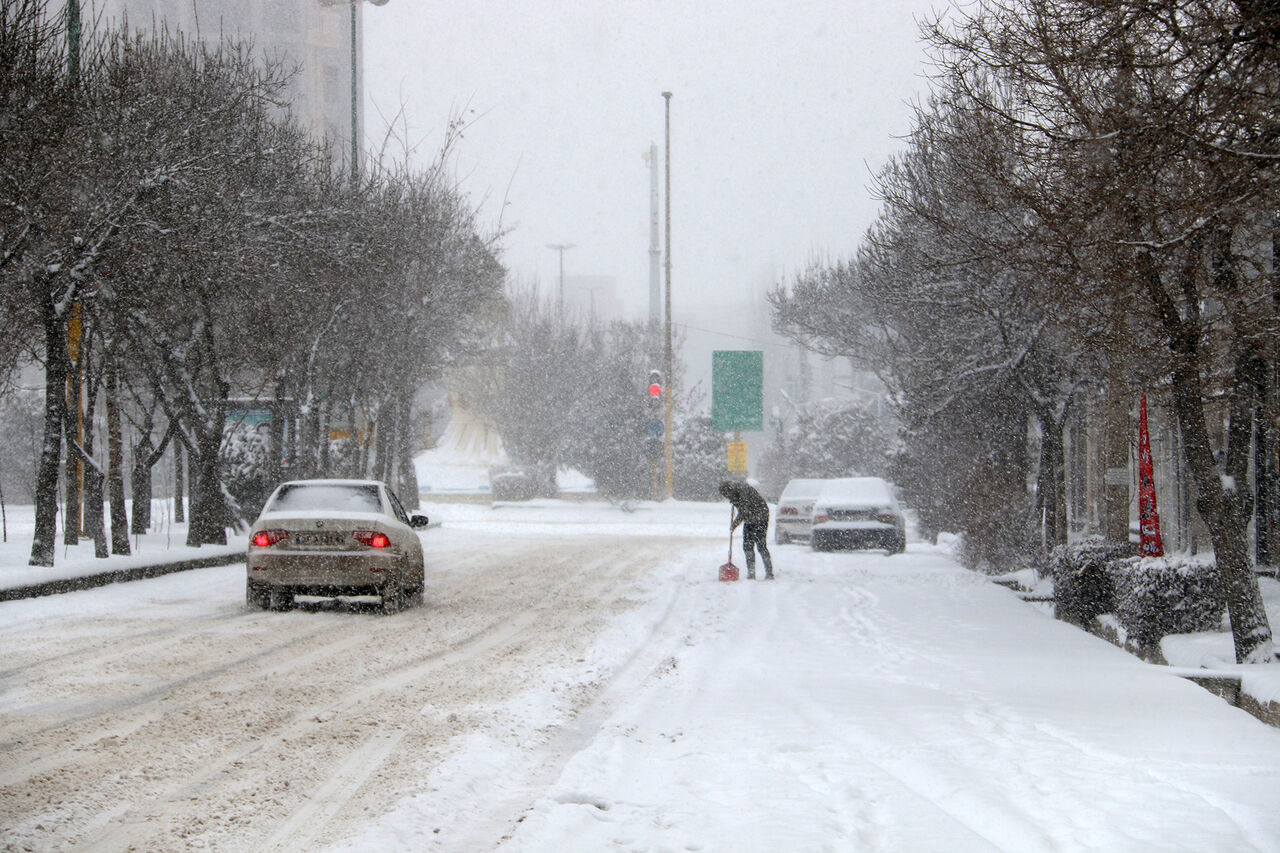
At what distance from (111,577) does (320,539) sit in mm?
4674

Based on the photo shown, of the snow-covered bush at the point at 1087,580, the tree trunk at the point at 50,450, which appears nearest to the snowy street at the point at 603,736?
the snow-covered bush at the point at 1087,580

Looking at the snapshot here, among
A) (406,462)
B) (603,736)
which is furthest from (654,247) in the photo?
(603,736)

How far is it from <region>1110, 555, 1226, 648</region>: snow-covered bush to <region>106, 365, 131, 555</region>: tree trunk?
44.7 ft

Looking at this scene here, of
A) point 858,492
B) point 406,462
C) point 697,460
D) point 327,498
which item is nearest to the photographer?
point 327,498

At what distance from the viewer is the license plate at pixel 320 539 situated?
13203 millimetres

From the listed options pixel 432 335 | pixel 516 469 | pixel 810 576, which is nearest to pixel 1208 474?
pixel 810 576

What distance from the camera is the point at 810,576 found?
19.7 meters

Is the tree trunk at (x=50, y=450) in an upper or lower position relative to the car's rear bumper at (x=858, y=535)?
upper

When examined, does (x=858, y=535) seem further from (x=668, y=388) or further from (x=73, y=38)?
(x=668, y=388)

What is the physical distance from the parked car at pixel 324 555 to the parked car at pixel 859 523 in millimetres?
12833

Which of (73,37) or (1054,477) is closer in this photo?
(73,37)

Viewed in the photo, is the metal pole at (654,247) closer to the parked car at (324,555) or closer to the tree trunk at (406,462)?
the tree trunk at (406,462)

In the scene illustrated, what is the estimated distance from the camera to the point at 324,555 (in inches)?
518

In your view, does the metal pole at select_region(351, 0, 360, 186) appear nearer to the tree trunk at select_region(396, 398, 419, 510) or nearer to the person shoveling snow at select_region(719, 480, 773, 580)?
the tree trunk at select_region(396, 398, 419, 510)
